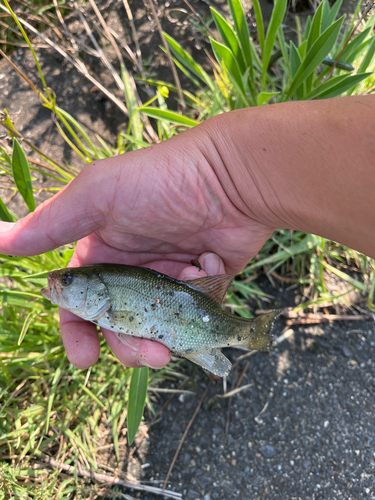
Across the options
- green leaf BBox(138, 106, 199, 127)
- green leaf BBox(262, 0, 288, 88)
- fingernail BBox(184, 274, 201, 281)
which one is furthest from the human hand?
green leaf BBox(262, 0, 288, 88)

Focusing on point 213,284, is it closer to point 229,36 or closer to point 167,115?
point 167,115

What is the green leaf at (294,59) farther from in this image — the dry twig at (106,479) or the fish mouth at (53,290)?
the dry twig at (106,479)

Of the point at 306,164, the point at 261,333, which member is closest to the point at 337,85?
the point at 306,164

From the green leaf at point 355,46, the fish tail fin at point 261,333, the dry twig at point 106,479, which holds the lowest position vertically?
the dry twig at point 106,479

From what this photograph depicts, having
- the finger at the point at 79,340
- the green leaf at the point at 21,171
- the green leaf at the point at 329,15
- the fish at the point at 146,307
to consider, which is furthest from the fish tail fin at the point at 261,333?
the green leaf at the point at 329,15

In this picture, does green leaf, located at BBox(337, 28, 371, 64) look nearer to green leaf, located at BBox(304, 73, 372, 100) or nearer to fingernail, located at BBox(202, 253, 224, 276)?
green leaf, located at BBox(304, 73, 372, 100)

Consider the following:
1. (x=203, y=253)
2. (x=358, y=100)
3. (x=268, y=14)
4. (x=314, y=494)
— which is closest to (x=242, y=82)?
(x=358, y=100)

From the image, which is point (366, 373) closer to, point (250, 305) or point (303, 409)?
point (303, 409)
